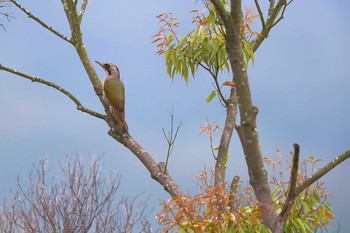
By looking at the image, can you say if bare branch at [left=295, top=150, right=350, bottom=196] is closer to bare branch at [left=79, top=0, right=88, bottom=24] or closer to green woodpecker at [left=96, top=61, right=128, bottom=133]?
green woodpecker at [left=96, top=61, right=128, bottom=133]

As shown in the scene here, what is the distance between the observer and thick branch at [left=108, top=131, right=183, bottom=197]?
4.19m

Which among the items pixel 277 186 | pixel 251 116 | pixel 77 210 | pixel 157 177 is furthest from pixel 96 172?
pixel 251 116

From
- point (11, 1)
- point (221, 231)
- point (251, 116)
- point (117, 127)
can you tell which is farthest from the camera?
point (11, 1)

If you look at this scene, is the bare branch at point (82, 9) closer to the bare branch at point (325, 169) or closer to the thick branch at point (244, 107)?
the thick branch at point (244, 107)

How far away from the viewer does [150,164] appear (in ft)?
14.2

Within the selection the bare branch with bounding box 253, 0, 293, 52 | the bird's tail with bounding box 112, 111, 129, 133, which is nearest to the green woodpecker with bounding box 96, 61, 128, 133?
the bird's tail with bounding box 112, 111, 129, 133

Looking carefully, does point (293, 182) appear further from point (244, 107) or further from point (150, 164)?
point (150, 164)

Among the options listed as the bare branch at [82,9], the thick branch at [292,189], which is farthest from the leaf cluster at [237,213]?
the bare branch at [82,9]

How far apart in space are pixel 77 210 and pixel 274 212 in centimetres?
426

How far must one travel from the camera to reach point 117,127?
4.59m

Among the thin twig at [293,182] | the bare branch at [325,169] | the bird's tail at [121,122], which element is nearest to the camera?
the thin twig at [293,182]

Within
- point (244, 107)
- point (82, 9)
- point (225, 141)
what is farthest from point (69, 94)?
→ point (244, 107)

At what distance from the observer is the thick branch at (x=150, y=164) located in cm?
419

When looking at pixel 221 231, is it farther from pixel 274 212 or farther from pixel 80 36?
pixel 80 36
